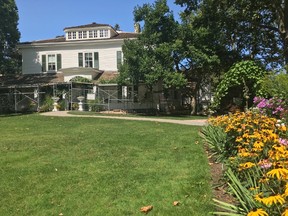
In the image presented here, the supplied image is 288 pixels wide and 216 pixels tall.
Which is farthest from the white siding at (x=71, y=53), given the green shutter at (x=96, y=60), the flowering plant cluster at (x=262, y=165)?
the flowering plant cluster at (x=262, y=165)

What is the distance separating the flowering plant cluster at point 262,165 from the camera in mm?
3021

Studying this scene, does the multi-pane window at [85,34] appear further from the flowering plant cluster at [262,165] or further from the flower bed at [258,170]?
the flower bed at [258,170]

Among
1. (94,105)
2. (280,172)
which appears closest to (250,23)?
(94,105)

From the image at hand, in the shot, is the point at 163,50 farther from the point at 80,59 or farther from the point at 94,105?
the point at 80,59

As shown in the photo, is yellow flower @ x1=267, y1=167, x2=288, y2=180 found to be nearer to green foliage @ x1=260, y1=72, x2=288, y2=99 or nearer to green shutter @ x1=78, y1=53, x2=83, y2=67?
green foliage @ x1=260, y1=72, x2=288, y2=99

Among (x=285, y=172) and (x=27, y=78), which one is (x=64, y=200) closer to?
(x=285, y=172)

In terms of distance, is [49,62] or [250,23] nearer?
[250,23]

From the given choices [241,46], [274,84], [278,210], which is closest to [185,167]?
[278,210]

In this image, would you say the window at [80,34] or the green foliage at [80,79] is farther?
the window at [80,34]

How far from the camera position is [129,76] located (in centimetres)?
2775

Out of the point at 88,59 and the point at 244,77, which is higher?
the point at 88,59

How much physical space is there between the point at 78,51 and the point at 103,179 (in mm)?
31925

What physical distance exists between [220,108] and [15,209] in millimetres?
19630

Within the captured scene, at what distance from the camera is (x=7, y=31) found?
143ft
